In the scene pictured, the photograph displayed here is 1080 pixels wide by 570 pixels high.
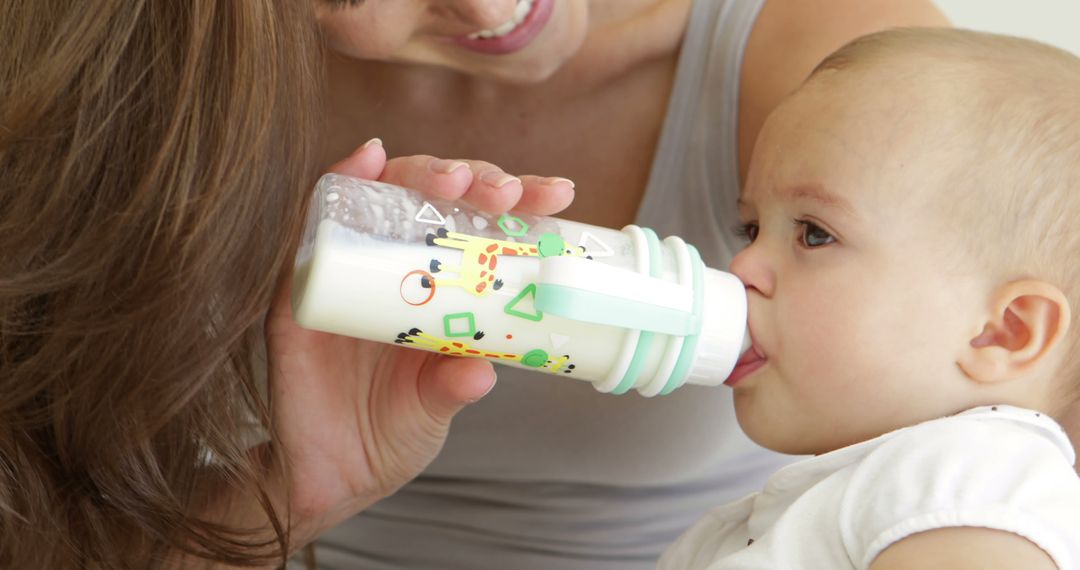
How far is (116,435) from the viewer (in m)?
0.89

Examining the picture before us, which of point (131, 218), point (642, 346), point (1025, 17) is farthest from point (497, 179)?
point (1025, 17)

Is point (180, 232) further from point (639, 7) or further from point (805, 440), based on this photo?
point (639, 7)

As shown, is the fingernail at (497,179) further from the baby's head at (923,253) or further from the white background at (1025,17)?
the white background at (1025,17)

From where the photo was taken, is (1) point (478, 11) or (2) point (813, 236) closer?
(2) point (813, 236)

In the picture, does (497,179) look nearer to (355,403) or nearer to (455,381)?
(455,381)

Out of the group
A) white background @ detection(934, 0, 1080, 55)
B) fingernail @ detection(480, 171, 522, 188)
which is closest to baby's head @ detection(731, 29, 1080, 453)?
fingernail @ detection(480, 171, 522, 188)

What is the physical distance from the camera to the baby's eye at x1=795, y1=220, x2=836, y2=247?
2.92ft

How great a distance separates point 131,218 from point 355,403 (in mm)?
351

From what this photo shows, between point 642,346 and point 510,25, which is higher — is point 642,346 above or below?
below

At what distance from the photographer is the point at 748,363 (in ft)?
3.00

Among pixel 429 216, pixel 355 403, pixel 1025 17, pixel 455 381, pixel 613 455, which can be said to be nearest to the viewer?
pixel 429 216

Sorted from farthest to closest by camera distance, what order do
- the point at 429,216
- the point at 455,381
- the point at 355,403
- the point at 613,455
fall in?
the point at 613,455 → the point at 355,403 → the point at 455,381 → the point at 429,216

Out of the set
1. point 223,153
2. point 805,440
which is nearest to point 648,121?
point 805,440

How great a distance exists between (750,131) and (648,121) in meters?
0.14
